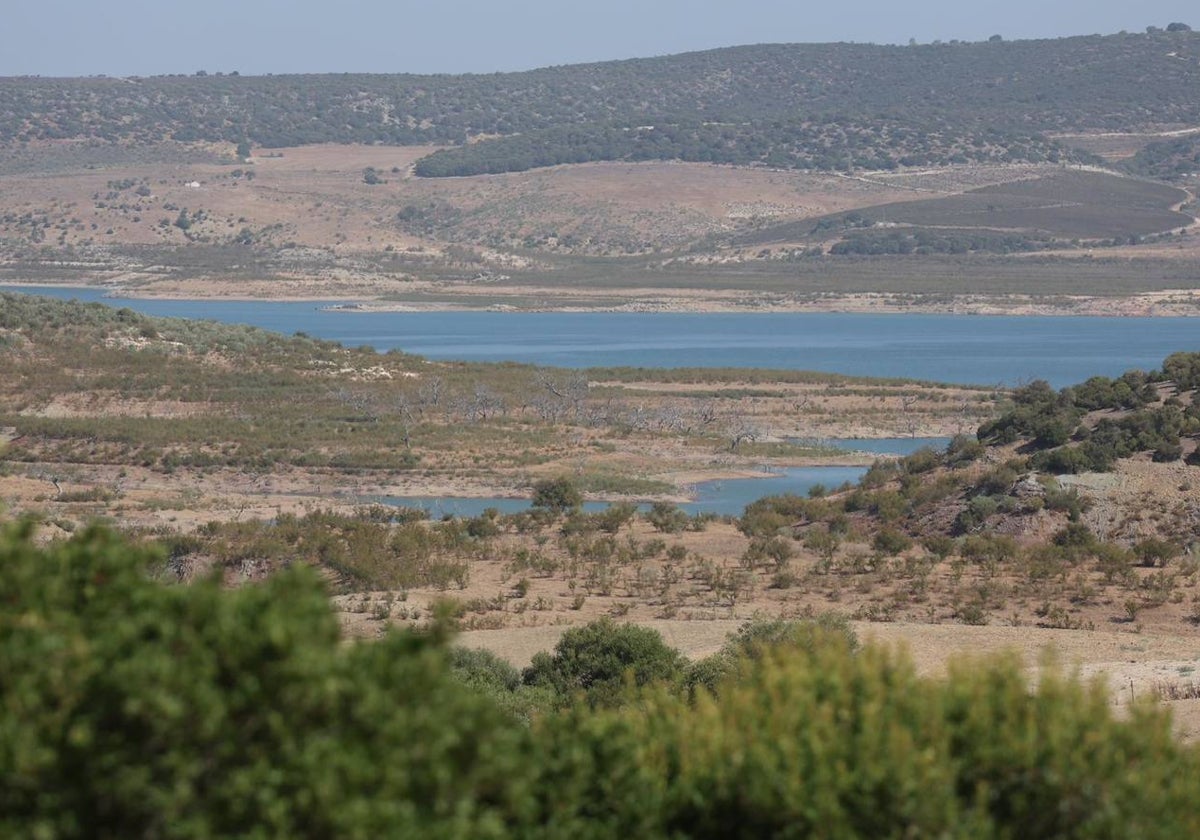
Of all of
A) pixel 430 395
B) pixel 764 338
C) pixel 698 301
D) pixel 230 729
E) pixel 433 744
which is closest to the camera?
pixel 230 729

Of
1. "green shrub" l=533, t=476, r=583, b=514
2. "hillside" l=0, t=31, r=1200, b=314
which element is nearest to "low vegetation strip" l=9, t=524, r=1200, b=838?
"green shrub" l=533, t=476, r=583, b=514

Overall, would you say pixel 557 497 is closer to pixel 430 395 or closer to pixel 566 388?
pixel 430 395

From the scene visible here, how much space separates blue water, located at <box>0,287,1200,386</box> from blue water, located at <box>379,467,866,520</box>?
1136 inches

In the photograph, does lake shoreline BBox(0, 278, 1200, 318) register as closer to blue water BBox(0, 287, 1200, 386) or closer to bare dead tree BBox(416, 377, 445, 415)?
blue water BBox(0, 287, 1200, 386)

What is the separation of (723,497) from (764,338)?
209 ft

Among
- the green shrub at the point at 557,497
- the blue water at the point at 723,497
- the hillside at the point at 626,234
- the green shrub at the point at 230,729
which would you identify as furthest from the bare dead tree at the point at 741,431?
the hillside at the point at 626,234

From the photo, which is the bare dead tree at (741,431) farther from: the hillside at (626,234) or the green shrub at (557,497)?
the hillside at (626,234)

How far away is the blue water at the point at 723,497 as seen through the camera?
43906 mm

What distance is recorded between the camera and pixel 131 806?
625 cm

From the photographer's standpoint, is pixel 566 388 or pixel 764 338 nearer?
pixel 566 388

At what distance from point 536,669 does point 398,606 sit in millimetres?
6339

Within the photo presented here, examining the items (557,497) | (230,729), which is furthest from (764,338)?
(230,729)

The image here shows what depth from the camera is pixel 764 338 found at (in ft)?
360

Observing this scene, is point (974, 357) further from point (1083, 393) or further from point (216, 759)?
point (216, 759)
